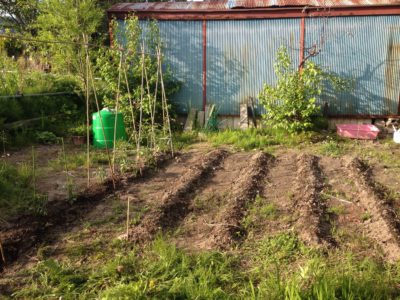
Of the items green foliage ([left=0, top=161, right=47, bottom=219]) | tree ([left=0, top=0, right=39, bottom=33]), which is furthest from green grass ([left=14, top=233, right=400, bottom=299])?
tree ([left=0, top=0, right=39, bottom=33])

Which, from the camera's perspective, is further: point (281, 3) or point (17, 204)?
point (281, 3)

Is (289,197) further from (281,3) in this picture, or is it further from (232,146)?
(281,3)

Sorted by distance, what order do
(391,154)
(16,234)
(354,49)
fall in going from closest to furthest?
1. (16,234)
2. (391,154)
3. (354,49)

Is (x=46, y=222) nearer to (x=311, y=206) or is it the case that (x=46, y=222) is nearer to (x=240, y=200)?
(x=240, y=200)

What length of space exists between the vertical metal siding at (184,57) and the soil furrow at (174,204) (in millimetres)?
2942

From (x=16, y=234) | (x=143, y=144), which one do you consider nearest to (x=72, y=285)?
(x=16, y=234)

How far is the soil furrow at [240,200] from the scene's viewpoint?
3.90 meters

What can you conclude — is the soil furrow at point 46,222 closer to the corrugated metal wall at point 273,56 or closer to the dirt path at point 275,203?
the dirt path at point 275,203

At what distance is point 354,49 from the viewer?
28.3 feet

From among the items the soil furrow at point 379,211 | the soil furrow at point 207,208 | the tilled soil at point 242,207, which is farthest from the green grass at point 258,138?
the soil furrow at point 379,211

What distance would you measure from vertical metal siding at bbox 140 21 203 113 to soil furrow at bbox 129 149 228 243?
294 centimetres

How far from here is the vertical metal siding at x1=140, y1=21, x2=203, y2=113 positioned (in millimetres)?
9062

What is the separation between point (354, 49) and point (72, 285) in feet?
25.3

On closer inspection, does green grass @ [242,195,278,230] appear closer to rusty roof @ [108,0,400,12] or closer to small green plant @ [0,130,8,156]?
small green plant @ [0,130,8,156]
